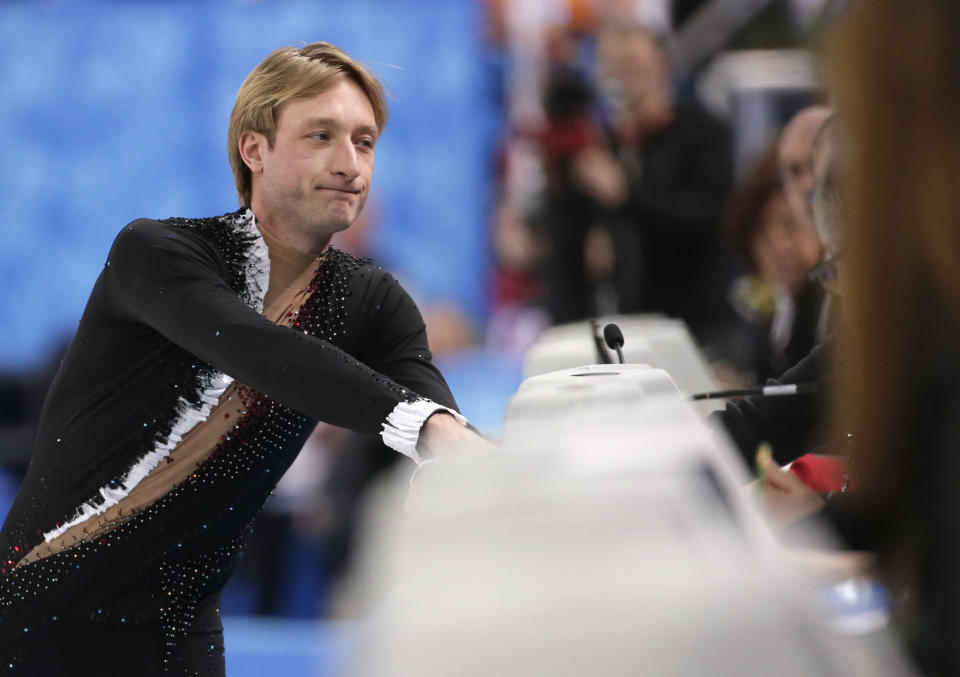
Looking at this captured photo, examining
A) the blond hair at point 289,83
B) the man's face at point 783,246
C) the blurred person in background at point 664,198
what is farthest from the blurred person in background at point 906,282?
the blurred person in background at point 664,198

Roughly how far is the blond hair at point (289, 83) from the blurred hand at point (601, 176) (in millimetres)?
1853

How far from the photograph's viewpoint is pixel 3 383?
5145 millimetres

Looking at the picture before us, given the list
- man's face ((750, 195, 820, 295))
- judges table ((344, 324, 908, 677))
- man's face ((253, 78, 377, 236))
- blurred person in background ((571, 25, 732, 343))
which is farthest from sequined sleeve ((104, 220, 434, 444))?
blurred person in background ((571, 25, 732, 343))

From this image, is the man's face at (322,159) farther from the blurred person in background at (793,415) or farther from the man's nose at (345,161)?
the blurred person in background at (793,415)

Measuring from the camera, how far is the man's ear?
5.85 feet

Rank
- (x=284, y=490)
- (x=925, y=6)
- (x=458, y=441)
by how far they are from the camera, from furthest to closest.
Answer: (x=284, y=490) → (x=458, y=441) → (x=925, y=6)

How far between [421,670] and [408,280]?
3.96 meters

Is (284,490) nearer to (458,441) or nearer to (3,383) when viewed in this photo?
(3,383)

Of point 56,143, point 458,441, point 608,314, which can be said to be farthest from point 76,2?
point 458,441

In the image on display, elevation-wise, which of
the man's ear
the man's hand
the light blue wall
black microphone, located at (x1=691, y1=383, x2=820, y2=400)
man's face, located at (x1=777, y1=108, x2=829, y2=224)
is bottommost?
the man's hand

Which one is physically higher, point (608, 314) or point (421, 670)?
point (608, 314)

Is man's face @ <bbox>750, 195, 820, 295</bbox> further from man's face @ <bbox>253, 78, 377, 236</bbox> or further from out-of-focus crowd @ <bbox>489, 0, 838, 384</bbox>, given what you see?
man's face @ <bbox>253, 78, 377, 236</bbox>

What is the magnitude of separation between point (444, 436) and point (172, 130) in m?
4.52

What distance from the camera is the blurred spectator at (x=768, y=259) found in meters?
2.84
